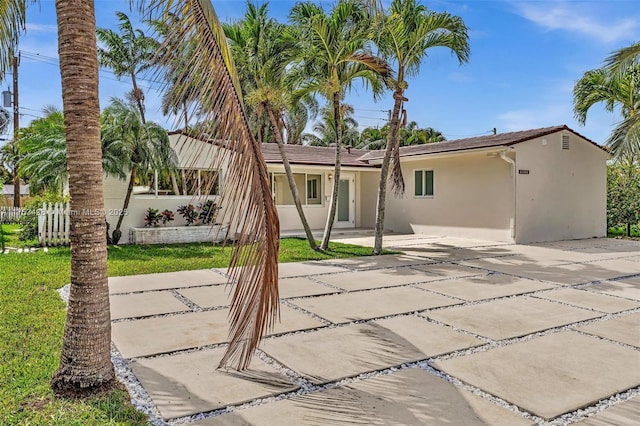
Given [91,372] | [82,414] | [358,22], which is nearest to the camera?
[82,414]

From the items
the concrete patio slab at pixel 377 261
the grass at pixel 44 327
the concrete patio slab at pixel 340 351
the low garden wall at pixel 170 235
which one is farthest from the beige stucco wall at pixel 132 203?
the concrete patio slab at pixel 340 351

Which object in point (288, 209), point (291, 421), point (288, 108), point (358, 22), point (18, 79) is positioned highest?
point (18, 79)

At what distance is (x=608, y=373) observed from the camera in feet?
13.3

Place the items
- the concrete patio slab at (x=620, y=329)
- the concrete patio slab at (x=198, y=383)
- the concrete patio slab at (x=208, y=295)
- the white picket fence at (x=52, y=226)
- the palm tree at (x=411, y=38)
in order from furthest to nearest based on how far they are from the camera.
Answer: the white picket fence at (x=52, y=226) → the palm tree at (x=411, y=38) → the concrete patio slab at (x=208, y=295) → the concrete patio slab at (x=620, y=329) → the concrete patio slab at (x=198, y=383)

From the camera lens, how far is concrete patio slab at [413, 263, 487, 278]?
8.98 metres

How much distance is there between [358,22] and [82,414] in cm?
1021

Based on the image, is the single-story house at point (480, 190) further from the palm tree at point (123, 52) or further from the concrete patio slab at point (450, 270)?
the palm tree at point (123, 52)

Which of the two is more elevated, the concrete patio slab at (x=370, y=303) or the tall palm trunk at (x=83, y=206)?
the tall palm trunk at (x=83, y=206)

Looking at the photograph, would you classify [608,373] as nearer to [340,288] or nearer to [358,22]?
[340,288]

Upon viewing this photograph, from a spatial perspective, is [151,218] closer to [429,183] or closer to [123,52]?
[429,183]

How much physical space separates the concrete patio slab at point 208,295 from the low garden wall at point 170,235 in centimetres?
622

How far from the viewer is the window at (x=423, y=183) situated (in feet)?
55.6

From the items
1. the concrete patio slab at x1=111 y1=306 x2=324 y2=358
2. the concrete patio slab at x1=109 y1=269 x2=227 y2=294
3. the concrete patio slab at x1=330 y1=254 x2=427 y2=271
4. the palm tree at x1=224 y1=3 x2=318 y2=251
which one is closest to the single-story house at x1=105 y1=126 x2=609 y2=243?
the palm tree at x1=224 y1=3 x2=318 y2=251

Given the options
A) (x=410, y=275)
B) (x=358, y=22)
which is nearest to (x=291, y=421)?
(x=410, y=275)
